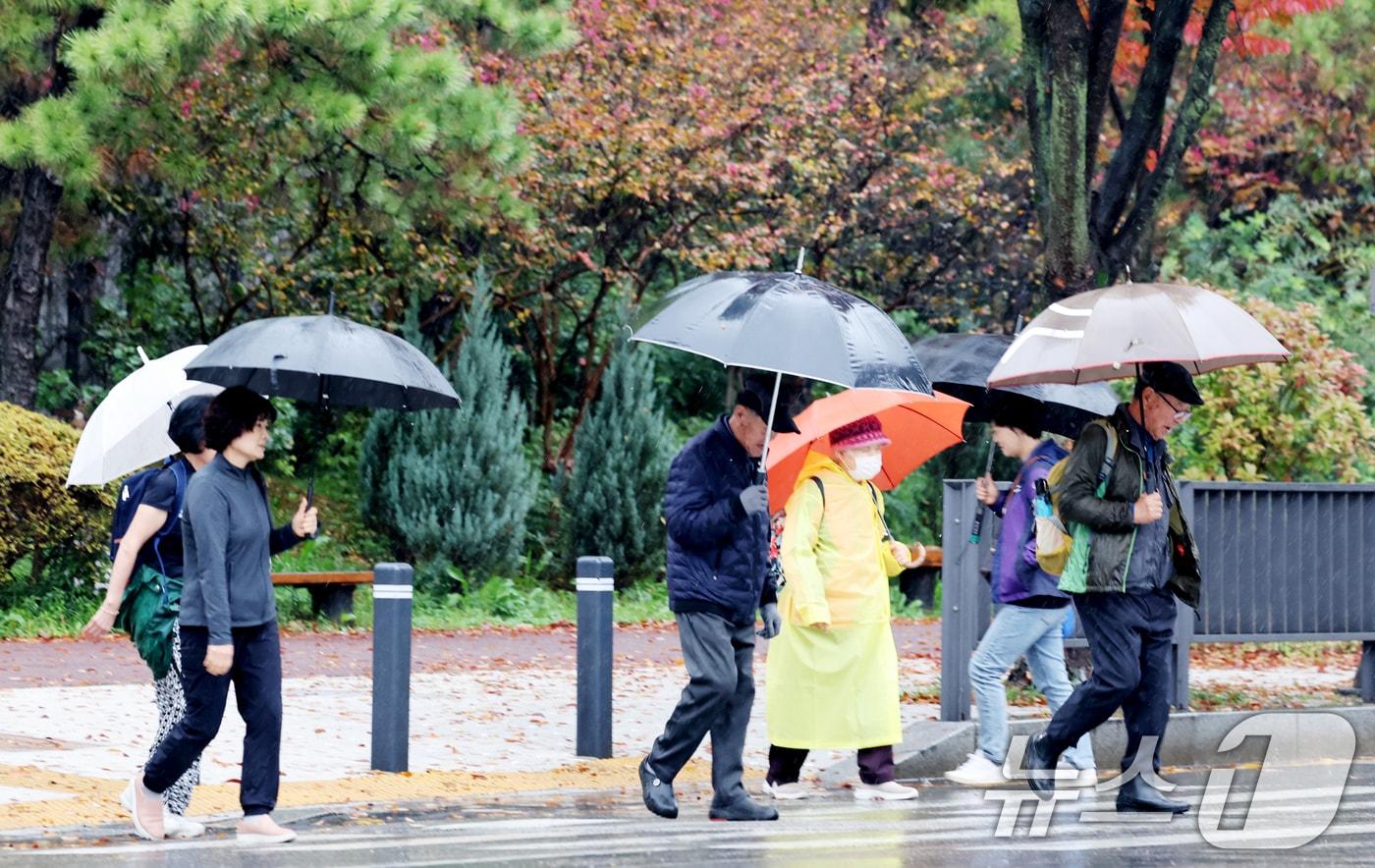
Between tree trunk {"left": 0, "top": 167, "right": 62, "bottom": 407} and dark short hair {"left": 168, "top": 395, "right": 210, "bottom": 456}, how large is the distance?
1124 centimetres

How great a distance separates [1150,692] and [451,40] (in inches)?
484

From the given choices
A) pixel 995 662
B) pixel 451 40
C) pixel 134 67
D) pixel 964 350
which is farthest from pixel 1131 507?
pixel 451 40

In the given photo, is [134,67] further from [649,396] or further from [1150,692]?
[1150,692]

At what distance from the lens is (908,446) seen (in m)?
9.19

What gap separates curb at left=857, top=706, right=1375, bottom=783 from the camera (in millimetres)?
9594

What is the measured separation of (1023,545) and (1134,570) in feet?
3.49

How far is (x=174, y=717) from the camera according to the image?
7.74m

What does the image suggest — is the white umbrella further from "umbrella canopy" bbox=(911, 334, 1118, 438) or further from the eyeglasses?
the eyeglasses

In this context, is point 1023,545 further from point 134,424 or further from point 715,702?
point 134,424

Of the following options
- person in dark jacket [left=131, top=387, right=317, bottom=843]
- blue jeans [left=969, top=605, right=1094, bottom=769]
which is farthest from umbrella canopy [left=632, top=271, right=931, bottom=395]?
blue jeans [left=969, top=605, right=1094, bottom=769]

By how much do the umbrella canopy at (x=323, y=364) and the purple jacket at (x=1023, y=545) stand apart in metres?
2.61

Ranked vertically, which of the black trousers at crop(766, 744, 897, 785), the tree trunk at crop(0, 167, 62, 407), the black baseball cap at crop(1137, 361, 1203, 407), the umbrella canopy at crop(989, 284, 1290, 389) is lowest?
the black trousers at crop(766, 744, 897, 785)

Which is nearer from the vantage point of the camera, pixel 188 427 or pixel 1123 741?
pixel 188 427

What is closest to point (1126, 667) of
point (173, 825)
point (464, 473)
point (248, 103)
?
point (173, 825)
